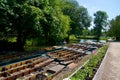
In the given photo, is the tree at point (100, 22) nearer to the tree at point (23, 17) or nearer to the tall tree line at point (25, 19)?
the tall tree line at point (25, 19)

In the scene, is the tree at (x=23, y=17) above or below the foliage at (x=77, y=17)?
below

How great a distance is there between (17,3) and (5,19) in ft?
9.74

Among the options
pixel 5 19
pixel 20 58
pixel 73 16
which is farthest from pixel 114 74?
pixel 73 16

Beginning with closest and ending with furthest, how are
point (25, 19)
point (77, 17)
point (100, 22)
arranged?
point (25, 19), point (77, 17), point (100, 22)

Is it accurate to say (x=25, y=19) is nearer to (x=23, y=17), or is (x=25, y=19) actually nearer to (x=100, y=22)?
(x=23, y=17)

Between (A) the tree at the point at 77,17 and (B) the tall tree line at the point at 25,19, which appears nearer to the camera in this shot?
(B) the tall tree line at the point at 25,19

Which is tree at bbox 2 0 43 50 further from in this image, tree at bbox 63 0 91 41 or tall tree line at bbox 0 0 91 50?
tree at bbox 63 0 91 41

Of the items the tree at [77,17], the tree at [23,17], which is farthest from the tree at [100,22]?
the tree at [23,17]

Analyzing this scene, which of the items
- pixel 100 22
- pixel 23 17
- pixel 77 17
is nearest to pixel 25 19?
pixel 23 17

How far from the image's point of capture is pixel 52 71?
14445 mm

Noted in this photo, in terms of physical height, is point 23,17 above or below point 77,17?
below

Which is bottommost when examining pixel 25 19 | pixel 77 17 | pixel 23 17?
pixel 25 19

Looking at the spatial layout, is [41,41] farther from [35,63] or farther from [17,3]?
[35,63]

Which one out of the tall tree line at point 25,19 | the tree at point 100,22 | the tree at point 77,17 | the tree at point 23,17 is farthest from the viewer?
the tree at point 100,22
